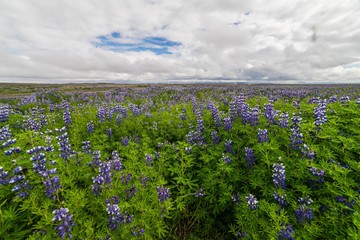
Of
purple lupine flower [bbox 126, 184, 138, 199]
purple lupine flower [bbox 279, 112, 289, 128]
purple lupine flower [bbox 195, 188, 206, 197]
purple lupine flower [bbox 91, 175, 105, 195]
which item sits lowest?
purple lupine flower [bbox 195, 188, 206, 197]

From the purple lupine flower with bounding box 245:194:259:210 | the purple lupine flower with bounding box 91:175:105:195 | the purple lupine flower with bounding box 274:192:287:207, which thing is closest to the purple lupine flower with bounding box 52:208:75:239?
the purple lupine flower with bounding box 91:175:105:195

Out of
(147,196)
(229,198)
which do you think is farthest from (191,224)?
(147,196)

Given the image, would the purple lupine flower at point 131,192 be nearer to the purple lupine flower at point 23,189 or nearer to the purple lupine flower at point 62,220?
the purple lupine flower at point 62,220

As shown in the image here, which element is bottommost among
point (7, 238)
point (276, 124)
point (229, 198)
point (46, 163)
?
point (229, 198)

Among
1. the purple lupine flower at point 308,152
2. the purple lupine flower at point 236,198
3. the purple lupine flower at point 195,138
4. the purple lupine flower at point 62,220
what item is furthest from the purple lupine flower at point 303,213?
the purple lupine flower at point 62,220

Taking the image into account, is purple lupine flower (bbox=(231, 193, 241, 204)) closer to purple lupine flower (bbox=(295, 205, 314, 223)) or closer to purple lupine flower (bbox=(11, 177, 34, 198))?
purple lupine flower (bbox=(295, 205, 314, 223))

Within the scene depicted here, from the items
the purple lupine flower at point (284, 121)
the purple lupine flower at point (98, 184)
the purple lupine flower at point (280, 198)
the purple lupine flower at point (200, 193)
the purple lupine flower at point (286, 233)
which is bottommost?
the purple lupine flower at point (200, 193)

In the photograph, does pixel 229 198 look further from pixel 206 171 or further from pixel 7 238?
pixel 7 238

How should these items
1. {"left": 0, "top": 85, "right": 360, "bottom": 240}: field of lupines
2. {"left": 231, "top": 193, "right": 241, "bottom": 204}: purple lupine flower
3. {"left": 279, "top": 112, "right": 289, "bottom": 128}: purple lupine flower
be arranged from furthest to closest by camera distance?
{"left": 279, "top": 112, "right": 289, "bottom": 128}: purple lupine flower
{"left": 231, "top": 193, "right": 241, "bottom": 204}: purple lupine flower
{"left": 0, "top": 85, "right": 360, "bottom": 240}: field of lupines

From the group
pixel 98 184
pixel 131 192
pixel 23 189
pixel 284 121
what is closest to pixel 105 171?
pixel 98 184

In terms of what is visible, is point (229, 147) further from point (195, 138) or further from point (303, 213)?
point (303, 213)

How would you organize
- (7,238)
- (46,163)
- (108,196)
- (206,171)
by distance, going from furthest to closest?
(206,171)
(46,163)
(108,196)
(7,238)

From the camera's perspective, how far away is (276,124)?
16.4 feet

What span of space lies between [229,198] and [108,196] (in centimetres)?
238
